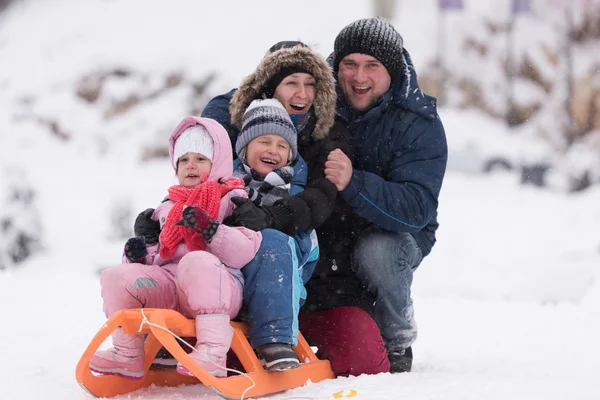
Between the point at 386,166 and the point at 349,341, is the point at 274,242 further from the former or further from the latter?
the point at 386,166

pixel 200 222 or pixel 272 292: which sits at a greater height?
pixel 200 222

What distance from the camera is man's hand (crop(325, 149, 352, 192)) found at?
8.87ft

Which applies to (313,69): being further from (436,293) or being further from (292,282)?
(436,293)

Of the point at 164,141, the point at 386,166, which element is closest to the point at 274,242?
the point at 386,166

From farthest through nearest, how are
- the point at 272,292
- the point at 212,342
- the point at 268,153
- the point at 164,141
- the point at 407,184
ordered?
the point at 164,141, the point at 407,184, the point at 268,153, the point at 272,292, the point at 212,342

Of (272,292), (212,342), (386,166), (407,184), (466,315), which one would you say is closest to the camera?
(212,342)

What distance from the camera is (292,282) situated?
92.5 inches

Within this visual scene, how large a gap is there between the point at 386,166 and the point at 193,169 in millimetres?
854

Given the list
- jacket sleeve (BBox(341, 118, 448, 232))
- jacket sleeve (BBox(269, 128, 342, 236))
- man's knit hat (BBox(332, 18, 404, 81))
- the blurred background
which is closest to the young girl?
jacket sleeve (BBox(269, 128, 342, 236))

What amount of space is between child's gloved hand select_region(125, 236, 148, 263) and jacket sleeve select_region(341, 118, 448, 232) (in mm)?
715

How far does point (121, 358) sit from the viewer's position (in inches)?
88.8

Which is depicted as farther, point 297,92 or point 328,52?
point 328,52

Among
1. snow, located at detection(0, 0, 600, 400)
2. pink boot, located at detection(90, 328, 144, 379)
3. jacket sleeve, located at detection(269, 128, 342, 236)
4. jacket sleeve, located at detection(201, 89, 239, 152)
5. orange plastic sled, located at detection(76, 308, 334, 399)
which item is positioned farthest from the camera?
snow, located at detection(0, 0, 600, 400)

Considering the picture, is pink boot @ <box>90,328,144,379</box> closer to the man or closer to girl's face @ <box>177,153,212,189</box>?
girl's face @ <box>177,153,212,189</box>
